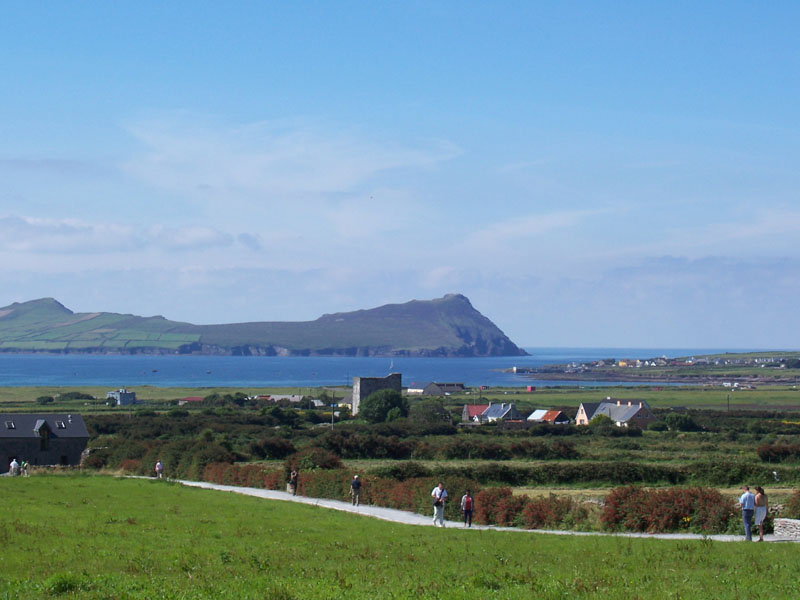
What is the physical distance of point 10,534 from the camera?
18406mm

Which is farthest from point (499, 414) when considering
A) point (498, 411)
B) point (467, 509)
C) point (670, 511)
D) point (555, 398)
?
point (670, 511)

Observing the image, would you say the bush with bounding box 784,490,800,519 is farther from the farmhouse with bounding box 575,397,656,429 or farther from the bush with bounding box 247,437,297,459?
the farmhouse with bounding box 575,397,656,429

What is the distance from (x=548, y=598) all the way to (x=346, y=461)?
4851 cm

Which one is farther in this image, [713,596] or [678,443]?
[678,443]

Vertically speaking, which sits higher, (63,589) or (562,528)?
(63,589)

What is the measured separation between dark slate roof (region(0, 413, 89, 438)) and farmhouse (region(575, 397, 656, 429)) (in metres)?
55.7

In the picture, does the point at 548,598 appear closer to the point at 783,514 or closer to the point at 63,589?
the point at 63,589

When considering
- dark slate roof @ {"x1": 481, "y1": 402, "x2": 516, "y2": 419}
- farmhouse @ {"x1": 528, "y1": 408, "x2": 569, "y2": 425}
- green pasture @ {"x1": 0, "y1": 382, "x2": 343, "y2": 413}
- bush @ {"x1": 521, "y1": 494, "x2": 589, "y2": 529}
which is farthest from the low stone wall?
green pasture @ {"x1": 0, "y1": 382, "x2": 343, "y2": 413}

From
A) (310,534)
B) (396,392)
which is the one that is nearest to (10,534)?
(310,534)

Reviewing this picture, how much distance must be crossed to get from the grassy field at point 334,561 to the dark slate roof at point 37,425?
116 feet

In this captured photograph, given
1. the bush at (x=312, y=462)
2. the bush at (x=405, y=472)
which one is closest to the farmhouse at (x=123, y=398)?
the bush at (x=312, y=462)

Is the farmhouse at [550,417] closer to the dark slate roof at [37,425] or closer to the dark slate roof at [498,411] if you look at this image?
the dark slate roof at [498,411]

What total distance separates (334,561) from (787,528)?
42.7 feet

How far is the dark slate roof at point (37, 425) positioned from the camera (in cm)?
5750
